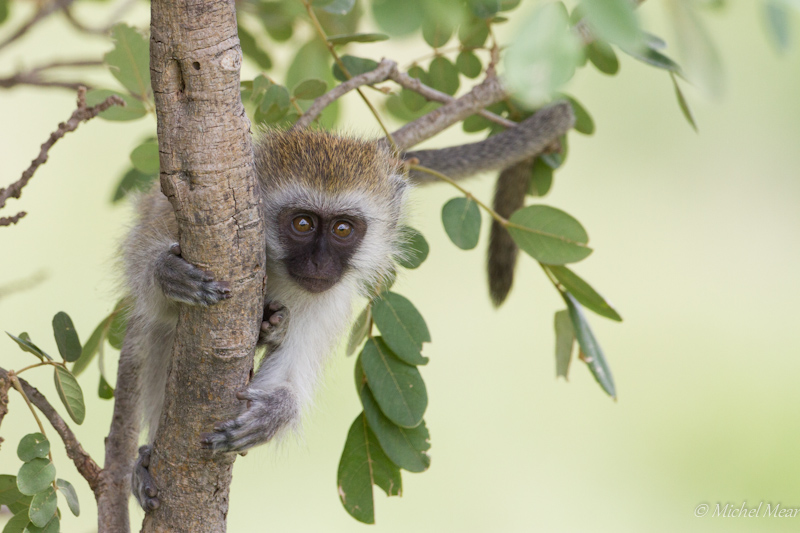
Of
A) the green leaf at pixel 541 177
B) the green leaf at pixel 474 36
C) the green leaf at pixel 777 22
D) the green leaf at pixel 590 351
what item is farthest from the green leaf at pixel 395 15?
the green leaf at pixel 541 177

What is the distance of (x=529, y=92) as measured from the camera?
2.59 ft

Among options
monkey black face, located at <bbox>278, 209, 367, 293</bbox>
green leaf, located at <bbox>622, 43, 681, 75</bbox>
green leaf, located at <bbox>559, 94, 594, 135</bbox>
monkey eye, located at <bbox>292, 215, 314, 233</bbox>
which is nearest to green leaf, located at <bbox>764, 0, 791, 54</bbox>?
green leaf, located at <bbox>622, 43, 681, 75</bbox>

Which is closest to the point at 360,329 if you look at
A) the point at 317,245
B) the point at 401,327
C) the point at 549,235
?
the point at 401,327

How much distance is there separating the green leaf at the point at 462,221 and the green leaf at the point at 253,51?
1088 mm

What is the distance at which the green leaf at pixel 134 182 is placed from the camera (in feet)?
9.66

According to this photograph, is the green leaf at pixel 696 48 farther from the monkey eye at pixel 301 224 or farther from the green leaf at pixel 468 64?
the green leaf at pixel 468 64

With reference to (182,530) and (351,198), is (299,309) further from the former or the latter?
(182,530)

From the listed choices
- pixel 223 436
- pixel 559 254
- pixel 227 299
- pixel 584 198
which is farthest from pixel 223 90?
pixel 584 198

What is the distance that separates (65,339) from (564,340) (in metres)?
1.63

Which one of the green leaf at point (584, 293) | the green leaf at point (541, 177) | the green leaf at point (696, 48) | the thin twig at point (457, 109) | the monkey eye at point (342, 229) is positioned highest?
the thin twig at point (457, 109)

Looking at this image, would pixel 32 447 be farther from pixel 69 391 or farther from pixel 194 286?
pixel 194 286

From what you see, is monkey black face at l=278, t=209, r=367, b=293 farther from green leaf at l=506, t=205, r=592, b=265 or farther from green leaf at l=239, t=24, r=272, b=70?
green leaf at l=239, t=24, r=272, b=70

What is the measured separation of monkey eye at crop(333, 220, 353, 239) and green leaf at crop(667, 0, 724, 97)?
1783mm

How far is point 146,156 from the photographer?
8.59 feet
